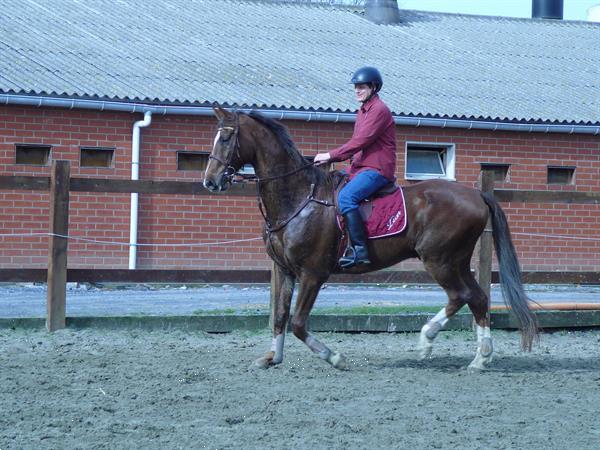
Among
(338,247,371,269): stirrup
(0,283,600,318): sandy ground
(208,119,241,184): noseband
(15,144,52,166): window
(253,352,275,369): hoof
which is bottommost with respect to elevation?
(0,283,600,318): sandy ground

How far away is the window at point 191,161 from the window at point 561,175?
7.35m

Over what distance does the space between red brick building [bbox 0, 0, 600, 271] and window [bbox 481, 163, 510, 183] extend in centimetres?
3

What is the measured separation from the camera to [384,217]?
8.30 meters

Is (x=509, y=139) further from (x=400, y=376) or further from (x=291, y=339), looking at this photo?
(x=400, y=376)

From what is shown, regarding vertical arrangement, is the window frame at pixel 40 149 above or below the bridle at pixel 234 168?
above

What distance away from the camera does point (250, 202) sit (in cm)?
1856

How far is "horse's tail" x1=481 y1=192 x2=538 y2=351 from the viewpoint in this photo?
343 inches

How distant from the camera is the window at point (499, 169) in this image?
2016cm

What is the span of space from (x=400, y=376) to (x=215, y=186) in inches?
82.9

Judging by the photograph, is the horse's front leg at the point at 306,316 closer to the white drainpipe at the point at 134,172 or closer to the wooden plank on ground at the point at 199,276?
the wooden plank on ground at the point at 199,276

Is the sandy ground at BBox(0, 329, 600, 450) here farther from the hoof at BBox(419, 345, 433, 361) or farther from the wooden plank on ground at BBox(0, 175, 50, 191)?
the wooden plank on ground at BBox(0, 175, 50, 191)

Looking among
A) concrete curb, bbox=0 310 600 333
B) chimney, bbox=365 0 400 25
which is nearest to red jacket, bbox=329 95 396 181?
concrete curb, bbox=0 310 600 333

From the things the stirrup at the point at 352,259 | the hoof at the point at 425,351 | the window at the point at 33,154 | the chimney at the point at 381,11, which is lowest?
the hoof at the point at 425,351

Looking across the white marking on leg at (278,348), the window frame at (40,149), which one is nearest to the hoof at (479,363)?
the white marking on leg at (278,348)
